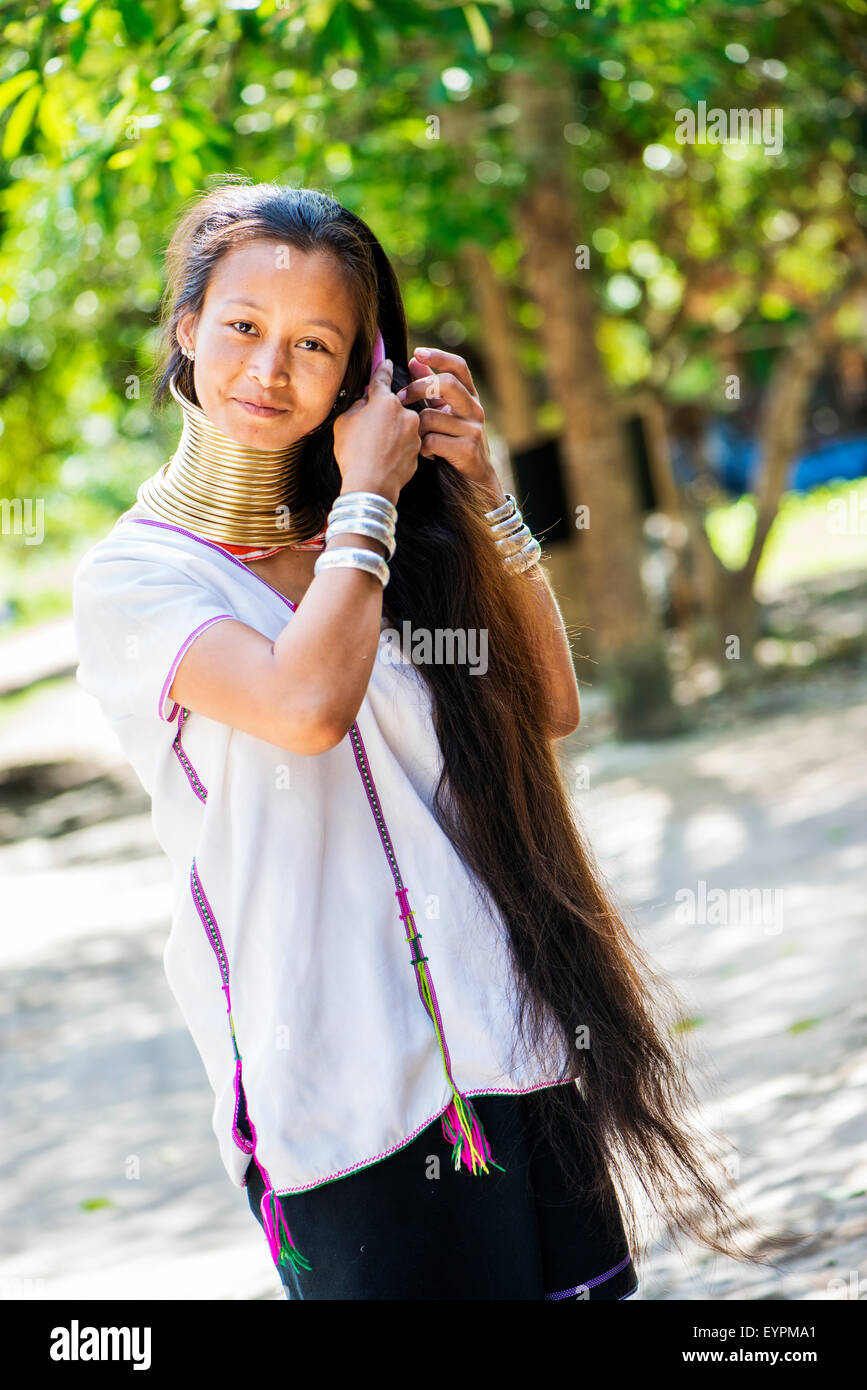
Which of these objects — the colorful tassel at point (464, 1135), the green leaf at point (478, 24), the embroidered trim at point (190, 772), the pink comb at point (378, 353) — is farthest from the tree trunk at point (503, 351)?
the colorful tassel at point (464, 1135)

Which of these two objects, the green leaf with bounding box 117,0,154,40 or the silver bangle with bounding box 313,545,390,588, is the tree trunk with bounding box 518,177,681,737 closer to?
the green leaf with bounding box 117,0,154,40

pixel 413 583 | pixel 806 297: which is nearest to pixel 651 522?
pixel 806 297

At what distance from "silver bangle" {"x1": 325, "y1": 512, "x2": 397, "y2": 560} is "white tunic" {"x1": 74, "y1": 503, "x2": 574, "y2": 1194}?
15cm

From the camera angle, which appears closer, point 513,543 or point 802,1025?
point 513,543

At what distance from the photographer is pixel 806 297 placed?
15.2 metres

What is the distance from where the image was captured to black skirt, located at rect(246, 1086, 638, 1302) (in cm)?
170

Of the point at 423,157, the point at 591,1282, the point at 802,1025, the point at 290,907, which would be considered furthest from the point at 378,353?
the point at 423,157

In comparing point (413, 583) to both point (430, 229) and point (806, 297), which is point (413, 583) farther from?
point (806, 297)

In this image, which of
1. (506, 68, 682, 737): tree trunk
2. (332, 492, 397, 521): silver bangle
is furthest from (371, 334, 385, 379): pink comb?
(506, 68, 682, 737): tree trunk

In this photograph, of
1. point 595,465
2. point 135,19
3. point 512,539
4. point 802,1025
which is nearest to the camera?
point 512,539

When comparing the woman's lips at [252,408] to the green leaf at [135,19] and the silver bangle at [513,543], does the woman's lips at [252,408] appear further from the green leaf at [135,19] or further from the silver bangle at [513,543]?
the green leaf at [135,19]

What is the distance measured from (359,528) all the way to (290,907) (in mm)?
451

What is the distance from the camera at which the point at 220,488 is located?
1.82 meters

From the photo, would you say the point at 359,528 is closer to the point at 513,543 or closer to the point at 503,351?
the point at 513,543
